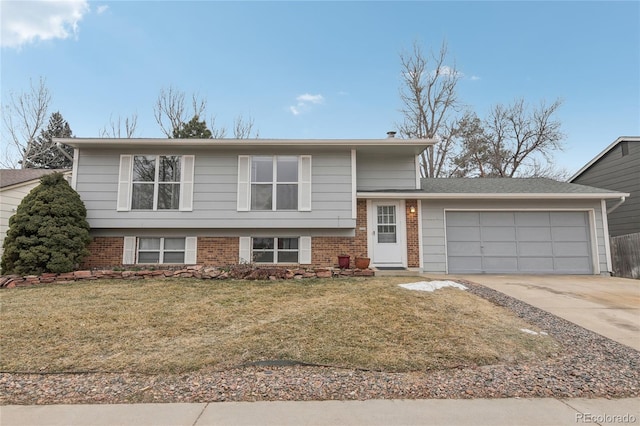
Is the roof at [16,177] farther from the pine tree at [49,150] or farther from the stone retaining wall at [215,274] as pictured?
the pine tree at [49,150]

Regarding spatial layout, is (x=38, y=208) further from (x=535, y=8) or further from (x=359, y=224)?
(x=535, y=8)

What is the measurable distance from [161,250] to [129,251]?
2.86 ft

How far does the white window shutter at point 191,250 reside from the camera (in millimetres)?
9500

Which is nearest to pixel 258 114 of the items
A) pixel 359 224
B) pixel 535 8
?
pixel 359 224

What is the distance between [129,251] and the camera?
9.45 m

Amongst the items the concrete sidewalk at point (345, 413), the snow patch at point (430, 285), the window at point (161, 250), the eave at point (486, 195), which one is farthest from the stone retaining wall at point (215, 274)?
the concrete sidewalk at point (345, 413)

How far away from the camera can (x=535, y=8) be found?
12.1 m

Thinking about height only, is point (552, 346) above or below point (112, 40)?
below

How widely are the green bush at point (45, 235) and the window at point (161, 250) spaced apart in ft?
4.73

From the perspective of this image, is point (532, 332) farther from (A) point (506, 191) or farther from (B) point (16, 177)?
(B) point (16, 177)

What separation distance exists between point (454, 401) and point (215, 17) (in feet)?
Answer: 46.5

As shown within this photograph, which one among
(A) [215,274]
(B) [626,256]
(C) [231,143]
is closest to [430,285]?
(A) [215,274]

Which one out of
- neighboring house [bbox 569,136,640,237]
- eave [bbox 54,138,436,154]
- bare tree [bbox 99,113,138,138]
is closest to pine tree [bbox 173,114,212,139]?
bare tree [bbox 99,113,138,138]

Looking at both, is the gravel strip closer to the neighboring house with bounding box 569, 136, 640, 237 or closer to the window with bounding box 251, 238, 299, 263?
the window with bounding box 251, 238, 299, 263
